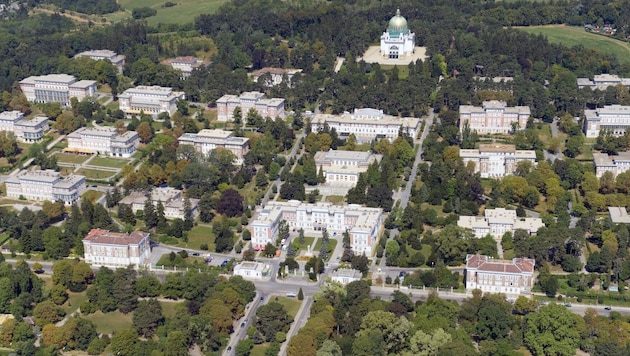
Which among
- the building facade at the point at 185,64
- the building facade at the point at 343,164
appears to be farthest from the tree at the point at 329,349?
the building facade at the point at 185,64

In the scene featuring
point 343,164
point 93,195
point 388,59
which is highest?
point 388,59

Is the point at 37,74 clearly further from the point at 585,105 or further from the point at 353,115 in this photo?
the point at 585,105

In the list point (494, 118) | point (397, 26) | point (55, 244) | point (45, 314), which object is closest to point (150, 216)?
point (55, 244)

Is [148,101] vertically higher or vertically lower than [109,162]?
higher

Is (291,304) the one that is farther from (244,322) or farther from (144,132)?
(144,132)

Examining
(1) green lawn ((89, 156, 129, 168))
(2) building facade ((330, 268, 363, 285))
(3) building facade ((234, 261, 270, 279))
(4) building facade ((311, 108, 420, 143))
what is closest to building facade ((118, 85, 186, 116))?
(1) green lawn ((89, 156, 129, 168))

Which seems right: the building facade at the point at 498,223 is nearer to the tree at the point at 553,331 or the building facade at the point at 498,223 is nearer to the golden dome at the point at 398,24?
the tree at the point at 553,331
